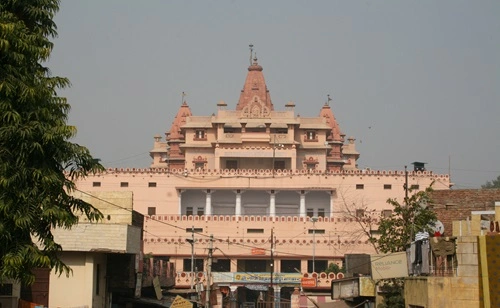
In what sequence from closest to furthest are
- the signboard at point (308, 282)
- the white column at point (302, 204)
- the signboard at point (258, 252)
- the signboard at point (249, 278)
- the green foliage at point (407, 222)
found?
the green foliage at point (407, 222) → the signboard at point (308, 282) → the signboard at point (249, 278) → the signboard at point (258, 252) → the white column at point (302, 204)

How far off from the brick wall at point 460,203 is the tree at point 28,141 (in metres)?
18.4

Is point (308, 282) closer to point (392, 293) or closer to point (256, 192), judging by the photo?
point (256, 192)

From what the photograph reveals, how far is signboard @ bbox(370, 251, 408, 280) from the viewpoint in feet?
82.0

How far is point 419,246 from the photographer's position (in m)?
22.3

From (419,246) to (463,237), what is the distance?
4.42 metres

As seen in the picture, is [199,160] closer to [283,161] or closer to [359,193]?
[283,161]

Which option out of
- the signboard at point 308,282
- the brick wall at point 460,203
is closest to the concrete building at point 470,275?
the brick wall at point 460,203

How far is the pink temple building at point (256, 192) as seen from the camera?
216ft

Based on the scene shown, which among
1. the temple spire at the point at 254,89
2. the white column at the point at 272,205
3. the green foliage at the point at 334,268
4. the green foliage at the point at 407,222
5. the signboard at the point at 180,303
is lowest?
the signboard at the point at 180,303

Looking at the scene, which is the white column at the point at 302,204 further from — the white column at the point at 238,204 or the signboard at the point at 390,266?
the signboard at the point at 390,266

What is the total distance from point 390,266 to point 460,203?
714cm

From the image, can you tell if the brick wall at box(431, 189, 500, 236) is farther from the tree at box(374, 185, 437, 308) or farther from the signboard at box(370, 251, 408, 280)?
the signboard at box(370, 251, 408, 280)

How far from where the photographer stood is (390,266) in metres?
25.9

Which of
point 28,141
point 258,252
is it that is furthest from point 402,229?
point 258,252
